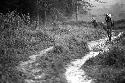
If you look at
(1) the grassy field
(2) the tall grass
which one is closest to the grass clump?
(1) the grassy field

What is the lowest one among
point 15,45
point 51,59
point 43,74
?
point 43,74

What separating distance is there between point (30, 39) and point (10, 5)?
36.4 ft

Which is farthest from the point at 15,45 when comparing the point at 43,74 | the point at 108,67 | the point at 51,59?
the point at 108,67

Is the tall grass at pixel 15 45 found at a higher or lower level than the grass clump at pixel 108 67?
higher

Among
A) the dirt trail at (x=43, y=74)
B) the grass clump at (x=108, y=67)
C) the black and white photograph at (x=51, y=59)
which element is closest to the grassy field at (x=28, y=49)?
the black and white photograph at (x=51, y=59)

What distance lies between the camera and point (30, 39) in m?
18.4

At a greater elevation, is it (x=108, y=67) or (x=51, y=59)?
(x=51, y=59)

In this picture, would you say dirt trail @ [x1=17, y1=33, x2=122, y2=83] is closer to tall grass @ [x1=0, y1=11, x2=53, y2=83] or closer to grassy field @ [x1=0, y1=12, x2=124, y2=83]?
grassy field @ [x1=0, y1=12, x2=124, y2=83]

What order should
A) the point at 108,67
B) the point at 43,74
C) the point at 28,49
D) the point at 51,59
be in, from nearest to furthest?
the point at 43,74, the point at 108,67, the point at 51,59, the point at 28,49

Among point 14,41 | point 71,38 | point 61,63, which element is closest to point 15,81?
point 61,63

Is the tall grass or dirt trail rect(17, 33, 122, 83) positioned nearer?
the tall grass

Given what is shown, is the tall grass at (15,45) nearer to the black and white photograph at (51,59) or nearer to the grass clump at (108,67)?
the black and white photograph at (51,59)

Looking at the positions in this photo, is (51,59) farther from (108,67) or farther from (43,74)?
(108,67)

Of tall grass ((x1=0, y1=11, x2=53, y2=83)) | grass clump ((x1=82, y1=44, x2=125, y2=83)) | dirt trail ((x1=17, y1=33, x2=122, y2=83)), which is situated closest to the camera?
grass clump ((x1=82, y1=44, x2=125, y2=83))
